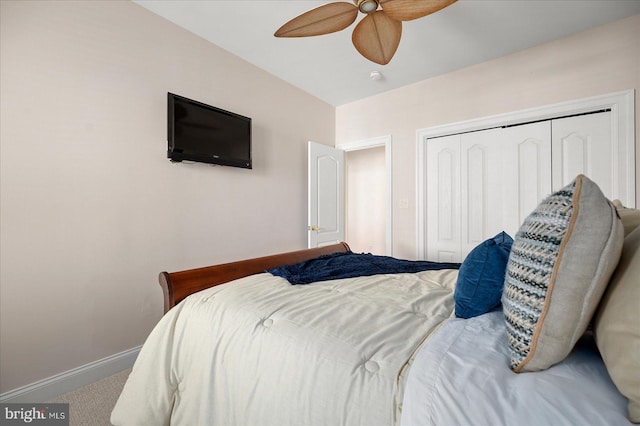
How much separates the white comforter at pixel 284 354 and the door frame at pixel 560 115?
197 cm

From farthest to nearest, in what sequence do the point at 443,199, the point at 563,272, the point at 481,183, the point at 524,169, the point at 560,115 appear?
the point at 443,199 → the point at 481,183 → the point at 524,169 → the point at 560,115 → the point at 563,272

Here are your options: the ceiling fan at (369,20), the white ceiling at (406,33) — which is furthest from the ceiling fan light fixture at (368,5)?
the white ceiling at (406,33)

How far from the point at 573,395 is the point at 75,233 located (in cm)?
257

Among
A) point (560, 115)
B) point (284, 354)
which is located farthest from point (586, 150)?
point (284, 354)

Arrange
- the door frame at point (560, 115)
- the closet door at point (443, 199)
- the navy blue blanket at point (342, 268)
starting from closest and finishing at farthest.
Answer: the navy blue blanket at point (342, 268) < the door frame at point (560, 115) < the closet door at point (443, 199)

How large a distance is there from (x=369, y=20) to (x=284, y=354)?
192 cm

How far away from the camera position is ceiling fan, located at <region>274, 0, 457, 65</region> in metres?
1.58

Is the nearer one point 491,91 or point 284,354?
point 284,354

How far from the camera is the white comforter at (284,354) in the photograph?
78 cm

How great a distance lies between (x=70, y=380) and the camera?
73.3 inches

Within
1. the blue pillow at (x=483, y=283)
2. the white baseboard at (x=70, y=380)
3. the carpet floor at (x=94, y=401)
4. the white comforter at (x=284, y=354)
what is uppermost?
the blue pillow at (x=483, y=283)

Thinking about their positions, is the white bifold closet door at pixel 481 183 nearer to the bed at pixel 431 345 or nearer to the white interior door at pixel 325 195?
the white interior door at pixel 325 195

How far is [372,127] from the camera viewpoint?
3.80 m

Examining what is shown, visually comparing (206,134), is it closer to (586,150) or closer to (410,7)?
(410,7)
